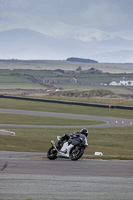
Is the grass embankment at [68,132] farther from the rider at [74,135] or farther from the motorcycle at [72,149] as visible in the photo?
the motorcycle at [72,149]

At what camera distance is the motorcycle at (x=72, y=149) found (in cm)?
1933

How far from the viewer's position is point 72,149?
19594 mm

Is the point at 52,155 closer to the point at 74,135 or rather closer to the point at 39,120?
the point at 74,135

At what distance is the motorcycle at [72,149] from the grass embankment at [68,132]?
349 cm

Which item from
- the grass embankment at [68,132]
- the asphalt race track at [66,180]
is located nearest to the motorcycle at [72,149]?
the asphalt race track at [66,180]

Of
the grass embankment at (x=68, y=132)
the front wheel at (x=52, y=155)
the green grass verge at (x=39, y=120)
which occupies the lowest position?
the green grass verge at (x=39, y=120)

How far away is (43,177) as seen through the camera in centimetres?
1445

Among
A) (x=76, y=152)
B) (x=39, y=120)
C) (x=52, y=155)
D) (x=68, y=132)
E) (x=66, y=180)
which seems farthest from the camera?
(x=39, y=120)

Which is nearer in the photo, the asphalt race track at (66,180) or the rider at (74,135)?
the asphalt race track at (66,180)

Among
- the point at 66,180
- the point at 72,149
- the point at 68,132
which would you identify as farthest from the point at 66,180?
the point at 68,132

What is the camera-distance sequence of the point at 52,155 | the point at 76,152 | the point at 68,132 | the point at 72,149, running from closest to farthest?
1. the point at 76,152
2. the point at 72,149
3. the point at 52,155
4. the point at 68,132

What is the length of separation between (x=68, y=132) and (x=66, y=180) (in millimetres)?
35589

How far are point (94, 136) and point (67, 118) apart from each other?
21.7 metres

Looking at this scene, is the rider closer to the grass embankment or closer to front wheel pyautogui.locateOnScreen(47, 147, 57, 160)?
front wheel pyautogui.locateOnScreen(47, 147, 57, 160)
